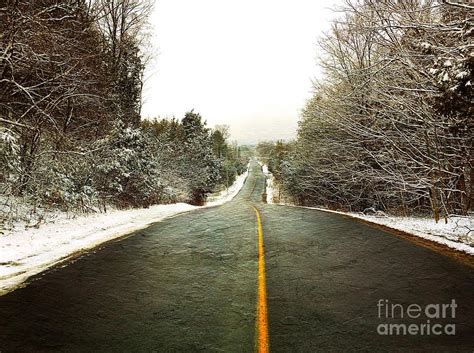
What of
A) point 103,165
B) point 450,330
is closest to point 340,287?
point 450,330

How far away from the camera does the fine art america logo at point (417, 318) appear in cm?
349

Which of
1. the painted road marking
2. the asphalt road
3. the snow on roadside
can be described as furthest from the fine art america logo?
the snow on roadside

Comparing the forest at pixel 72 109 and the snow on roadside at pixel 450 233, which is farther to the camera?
the forest at pixel 72 109

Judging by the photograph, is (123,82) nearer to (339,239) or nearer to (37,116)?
(37,116)

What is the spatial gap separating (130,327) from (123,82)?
19940 millimetres

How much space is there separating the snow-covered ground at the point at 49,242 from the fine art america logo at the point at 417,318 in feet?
16.7

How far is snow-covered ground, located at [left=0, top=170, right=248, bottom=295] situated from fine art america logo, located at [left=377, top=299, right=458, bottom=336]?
16.7ft

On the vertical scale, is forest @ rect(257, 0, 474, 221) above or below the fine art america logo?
above

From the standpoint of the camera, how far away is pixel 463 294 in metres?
4.40

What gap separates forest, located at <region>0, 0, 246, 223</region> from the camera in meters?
9.02

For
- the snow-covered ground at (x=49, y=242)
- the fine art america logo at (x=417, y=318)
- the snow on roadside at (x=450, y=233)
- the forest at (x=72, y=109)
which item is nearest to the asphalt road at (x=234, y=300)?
the fine art america logo at (x=417, y=318)

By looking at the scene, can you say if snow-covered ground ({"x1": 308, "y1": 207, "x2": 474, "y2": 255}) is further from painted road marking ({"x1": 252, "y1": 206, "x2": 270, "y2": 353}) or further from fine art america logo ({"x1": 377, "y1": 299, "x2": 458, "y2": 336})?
painted road marking ({"x1": 252, "y1": 206, "x2": 270, "y2": 353})

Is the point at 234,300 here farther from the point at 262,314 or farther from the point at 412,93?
the point at 412,93

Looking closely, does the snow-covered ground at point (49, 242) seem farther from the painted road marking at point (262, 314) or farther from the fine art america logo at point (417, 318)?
the fine art america logo at point (417, 318)
